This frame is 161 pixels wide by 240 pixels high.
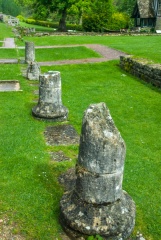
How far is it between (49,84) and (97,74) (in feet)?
21.8

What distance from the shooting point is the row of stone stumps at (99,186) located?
4.30 metres

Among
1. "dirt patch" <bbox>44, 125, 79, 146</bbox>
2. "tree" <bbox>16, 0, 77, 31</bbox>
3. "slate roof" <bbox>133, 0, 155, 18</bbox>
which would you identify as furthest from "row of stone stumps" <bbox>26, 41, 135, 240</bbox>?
"slate roof" <bbox>133, 0, 155, 18</bbox>

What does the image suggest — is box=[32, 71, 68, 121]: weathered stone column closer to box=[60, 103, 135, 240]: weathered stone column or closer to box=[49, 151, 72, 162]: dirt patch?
box=[49, 151, 72, 162]: dirt patch

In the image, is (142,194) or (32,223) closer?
(32,223)

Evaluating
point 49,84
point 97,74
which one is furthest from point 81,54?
point 49,84

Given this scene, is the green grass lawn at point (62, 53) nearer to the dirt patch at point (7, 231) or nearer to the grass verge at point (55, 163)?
the grass verge at point (55, 163)

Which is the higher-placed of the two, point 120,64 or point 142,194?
point 120,64

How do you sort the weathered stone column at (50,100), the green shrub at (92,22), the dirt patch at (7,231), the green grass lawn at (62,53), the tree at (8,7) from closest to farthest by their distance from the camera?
the dirt patch at (7,231) < the weathered stone column at (50,100) < the green grass lawn at (62,53) < the green shrub at (92,22) < the tree at (8,7)

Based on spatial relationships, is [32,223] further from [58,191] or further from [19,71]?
[19,71]

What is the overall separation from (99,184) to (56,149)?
2.93 metres

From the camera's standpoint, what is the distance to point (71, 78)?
14492 mm

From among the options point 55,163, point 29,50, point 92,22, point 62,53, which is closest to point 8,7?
point 92,22

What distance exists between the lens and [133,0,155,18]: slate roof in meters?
46.5

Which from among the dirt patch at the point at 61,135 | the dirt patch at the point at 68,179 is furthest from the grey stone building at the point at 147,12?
the dirt patch at the point at 68,179
